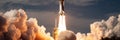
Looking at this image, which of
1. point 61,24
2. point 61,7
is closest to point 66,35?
point 61,24

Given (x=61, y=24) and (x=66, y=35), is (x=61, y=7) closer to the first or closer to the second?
(x=61, y=24)

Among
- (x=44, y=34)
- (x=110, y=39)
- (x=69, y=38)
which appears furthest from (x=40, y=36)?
(x=110, y=39)

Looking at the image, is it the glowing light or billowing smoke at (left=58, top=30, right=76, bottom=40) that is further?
the glowing light

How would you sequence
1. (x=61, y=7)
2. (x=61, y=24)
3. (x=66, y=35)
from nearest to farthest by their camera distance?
(x=66, y=35) < (x=61, y=7) < (x=61, y=24)

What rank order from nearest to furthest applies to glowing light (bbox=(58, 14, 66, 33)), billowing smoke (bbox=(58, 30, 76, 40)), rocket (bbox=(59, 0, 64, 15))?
billowing smoke (bbox=(58, 30, 76, 40)) → rocket (bbox=(59, 0, 64, 15)) → glowing light (bbox=(58, 14, 66, 33))

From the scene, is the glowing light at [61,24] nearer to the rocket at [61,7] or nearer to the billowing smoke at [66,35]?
the rocket at [61,7]

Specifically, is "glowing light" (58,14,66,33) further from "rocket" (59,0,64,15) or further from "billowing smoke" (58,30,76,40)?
"billowing smoke" (58,30,76,40)

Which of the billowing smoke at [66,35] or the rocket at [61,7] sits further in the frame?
the rocket at [61,7]

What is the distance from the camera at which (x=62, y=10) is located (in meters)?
102

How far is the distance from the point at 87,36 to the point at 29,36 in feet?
87.7

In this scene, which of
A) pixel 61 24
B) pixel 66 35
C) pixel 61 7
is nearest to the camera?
pixel 66 35

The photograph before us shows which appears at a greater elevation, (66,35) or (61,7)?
(61,7)

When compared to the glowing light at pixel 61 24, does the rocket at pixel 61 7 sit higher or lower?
higher

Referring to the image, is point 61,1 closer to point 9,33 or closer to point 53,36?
point 53,36
